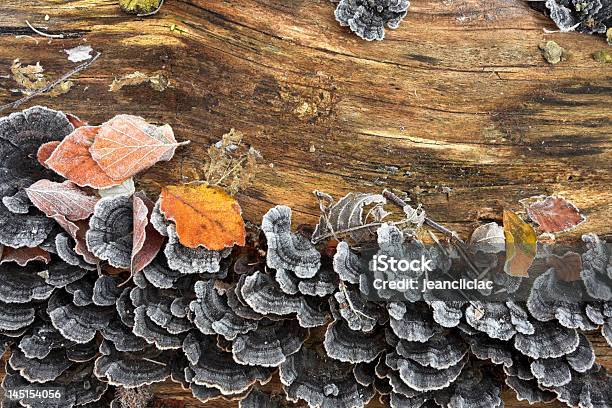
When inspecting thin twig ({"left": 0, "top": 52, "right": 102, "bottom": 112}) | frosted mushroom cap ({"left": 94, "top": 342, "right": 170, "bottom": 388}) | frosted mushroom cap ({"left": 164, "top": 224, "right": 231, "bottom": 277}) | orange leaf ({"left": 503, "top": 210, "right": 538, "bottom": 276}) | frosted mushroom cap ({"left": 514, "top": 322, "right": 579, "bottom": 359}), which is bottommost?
frosted mushroom cap ({"left": 94, "top": 342, "right": 170, "bottom": 388})

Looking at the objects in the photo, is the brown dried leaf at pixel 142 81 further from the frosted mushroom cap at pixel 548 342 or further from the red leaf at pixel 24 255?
the frosted mushroom cap at pixel 548 342

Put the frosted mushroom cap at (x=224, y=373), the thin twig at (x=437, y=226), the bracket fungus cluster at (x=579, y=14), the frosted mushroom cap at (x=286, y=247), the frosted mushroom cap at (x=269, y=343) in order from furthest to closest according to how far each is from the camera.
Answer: the bracket fungus cluster at (x=579, y=14), the thin twig at (x=437, y=226), the frosted mushroom cap at (x=224, y=373), the frosted mushroom cap at (x=269, y=343), the frosted mushroom cap at (x=286, y=247)

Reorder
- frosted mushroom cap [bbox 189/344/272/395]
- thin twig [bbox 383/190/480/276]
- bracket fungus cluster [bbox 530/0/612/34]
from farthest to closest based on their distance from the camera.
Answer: bracket fungus cluster [bbox 530/0/612/34], thin twig [bbox 383/190/480/276], frosted mushroom cap [bbox 189/344/272/395]

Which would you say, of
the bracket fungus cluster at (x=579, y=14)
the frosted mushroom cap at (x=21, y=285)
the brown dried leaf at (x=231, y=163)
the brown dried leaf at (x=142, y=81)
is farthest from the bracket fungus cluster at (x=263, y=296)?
the bracket fungus cluster at (x=579, y=14)

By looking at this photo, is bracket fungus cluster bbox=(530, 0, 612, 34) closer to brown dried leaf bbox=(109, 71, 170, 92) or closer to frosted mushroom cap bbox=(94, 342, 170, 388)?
brown dried leaf bbox=(109, 71, 170, 92)

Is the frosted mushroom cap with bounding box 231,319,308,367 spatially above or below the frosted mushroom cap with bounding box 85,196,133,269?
below

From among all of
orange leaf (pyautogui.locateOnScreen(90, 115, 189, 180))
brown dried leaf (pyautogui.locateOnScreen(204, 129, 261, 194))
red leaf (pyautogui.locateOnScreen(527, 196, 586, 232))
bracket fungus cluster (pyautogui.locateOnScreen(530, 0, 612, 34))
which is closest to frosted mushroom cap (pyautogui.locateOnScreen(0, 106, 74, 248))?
orange leaf (pyautogui.locateOnScreen(90, 115, 189, 180))

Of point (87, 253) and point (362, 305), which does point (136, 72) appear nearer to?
point (87, 253)

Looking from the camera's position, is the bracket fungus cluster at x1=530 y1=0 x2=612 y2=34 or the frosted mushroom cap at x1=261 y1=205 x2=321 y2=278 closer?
the frosted mushroom cap at x1=261 y1=205 x2=321 y2=278
